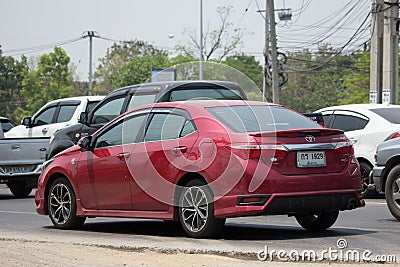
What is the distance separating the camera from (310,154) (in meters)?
10.2

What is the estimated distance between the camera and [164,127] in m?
11.0

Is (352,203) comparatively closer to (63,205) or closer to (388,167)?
(388,167)

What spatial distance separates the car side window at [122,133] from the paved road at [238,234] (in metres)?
1.22

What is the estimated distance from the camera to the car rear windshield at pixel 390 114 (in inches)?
672

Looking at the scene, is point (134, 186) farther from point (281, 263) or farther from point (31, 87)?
point (31, 87)

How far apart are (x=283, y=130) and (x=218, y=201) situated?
1.12 meters

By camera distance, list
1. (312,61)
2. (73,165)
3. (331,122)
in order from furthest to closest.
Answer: (312,61), (331,122), (73,165)

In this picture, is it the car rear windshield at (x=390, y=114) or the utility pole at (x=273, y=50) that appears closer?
the car rear windshield at (x=390, y=114)

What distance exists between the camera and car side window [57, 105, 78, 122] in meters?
21.5

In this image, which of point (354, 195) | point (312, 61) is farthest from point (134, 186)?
point (312, 61)

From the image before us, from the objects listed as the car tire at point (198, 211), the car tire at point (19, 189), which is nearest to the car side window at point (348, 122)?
the car tire at point (19, 189)

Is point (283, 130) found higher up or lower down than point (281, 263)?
higher up

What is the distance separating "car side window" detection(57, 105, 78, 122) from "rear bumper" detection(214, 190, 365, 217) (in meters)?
12.0

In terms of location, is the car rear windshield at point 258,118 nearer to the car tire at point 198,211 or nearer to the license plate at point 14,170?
the car tire at point 198,211
